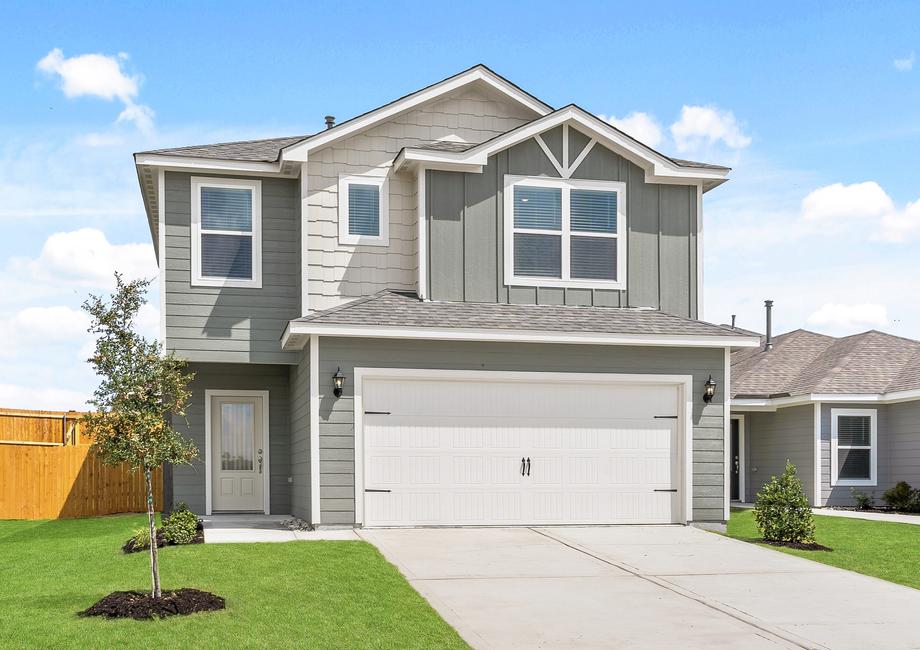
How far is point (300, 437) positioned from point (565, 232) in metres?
5.33

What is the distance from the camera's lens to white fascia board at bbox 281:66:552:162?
1623cm

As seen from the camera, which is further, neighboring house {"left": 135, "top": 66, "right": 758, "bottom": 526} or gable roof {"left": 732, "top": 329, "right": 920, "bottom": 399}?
gable roof {"left": 732, "top": 329, "right": 920, "bottom": 399}

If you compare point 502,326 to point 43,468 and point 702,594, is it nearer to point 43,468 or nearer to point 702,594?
point 702,594

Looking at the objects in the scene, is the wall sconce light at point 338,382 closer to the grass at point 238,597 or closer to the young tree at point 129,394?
the grass at point 238,597

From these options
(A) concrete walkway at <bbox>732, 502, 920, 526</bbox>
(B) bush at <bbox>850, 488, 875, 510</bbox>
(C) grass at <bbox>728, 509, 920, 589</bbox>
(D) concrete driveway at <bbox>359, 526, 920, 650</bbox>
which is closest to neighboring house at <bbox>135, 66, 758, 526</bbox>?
(D) concrete driveway at <bbox>359, 526, 920, 650</bbox>

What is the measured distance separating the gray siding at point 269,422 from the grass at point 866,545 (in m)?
7.82

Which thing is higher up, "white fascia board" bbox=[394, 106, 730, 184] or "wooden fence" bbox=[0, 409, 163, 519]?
"white fascia board" bbox=[394, 106, 730, 184]

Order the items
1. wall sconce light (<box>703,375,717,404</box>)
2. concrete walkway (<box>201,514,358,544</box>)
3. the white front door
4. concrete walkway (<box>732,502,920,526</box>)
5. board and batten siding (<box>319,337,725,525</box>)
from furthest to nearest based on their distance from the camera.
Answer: concrete walkway (<box>732,502,920,526</box>)
the white front door
wall sconce light (<box>703,375,717,404</box>)
board and batten siding (<box>319,337,725,525</box>)
concrete walkway (<box>201,514,358,544</box>)

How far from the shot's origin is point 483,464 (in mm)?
15227

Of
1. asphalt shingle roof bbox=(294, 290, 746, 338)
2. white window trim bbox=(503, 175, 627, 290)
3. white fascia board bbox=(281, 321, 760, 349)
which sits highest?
white window trim bbox=(503, 175, 627, 290)

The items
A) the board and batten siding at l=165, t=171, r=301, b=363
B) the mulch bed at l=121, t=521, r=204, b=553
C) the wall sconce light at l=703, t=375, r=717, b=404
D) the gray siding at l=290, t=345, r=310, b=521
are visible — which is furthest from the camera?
the board and batten siding at l=165, t=171, r=301, b=363

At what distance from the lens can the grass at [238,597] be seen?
8.34m

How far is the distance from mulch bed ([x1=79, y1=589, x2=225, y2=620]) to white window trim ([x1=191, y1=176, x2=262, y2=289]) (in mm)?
7837

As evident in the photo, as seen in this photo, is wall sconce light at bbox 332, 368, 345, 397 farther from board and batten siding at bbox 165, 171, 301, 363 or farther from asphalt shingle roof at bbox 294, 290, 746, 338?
board and batten siding at bbox 165, 171, 301, 363
